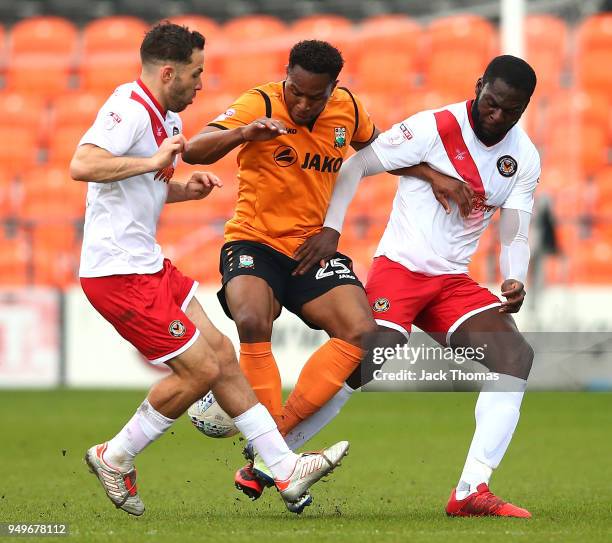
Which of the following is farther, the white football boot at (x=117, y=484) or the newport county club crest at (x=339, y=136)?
the newport county club crest at (x=339, y=136)

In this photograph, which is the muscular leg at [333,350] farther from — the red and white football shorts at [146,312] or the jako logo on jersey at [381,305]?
the red and white football shorts at [146,312]

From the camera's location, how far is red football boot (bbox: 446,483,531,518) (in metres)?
6.21

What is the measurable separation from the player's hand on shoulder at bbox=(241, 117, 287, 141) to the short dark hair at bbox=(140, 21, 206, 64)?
0.46m

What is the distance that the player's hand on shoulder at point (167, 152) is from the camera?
19.0 ft

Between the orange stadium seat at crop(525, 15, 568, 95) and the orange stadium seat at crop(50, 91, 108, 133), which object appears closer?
the orange stadium seat at crop(525, 15, 568, 95)

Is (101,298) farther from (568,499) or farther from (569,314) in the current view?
(569,314)

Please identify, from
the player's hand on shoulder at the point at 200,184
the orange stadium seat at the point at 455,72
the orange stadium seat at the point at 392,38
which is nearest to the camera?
the player's hand on shoulder at the point at 200,184

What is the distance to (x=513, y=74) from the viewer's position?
6.25 meters

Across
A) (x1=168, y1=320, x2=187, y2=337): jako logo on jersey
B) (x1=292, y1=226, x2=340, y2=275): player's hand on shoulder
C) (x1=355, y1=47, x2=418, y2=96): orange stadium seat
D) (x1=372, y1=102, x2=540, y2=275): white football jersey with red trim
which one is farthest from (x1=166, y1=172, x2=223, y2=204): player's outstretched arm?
(x1=355, y1=47, x2=418, y2=96): orange stadium seat

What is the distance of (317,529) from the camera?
5.79 m

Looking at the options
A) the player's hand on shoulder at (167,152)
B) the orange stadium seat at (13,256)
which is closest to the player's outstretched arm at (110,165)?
the player's hand on shoulder at (167,152)

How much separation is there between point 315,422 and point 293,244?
3.14 ft

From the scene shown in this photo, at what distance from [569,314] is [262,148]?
7.70m

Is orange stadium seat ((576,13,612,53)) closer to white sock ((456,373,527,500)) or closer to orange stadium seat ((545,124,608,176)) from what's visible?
orange stadium seat ((545,124,608,176))
